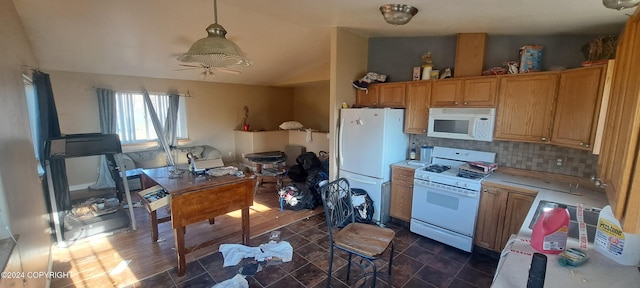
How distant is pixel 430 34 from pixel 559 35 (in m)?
1.25

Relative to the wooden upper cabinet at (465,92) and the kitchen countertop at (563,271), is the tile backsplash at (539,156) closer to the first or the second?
the wooden upper cabinet at (465,92)

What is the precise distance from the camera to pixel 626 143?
0.81 metres

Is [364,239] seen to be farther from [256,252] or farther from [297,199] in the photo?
[297,199]

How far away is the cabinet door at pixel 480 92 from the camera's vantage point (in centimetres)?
278

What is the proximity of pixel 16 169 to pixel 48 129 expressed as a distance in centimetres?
181

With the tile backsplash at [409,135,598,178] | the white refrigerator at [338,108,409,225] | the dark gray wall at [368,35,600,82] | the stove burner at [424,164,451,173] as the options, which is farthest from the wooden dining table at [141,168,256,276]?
the tile backsplash at [409,135,598,178]

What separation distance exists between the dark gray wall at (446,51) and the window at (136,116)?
4.43m

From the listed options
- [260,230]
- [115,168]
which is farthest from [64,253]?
[260,230]

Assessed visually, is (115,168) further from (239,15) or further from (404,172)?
(404,172)

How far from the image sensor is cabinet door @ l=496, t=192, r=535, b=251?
2.44m

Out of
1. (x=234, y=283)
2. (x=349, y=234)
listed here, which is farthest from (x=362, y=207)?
(x=234, y=283)

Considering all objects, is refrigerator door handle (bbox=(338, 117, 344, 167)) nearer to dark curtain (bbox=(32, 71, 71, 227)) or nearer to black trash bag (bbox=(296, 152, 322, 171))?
black trash bag (bbox=(296, 152, 322, 171))

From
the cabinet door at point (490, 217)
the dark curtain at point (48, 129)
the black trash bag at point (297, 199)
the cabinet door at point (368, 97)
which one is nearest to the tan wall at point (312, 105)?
the cabinet door at point (368, 97)

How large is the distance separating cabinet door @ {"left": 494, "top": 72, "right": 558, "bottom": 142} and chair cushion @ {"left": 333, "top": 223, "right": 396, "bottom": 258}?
172 cm
